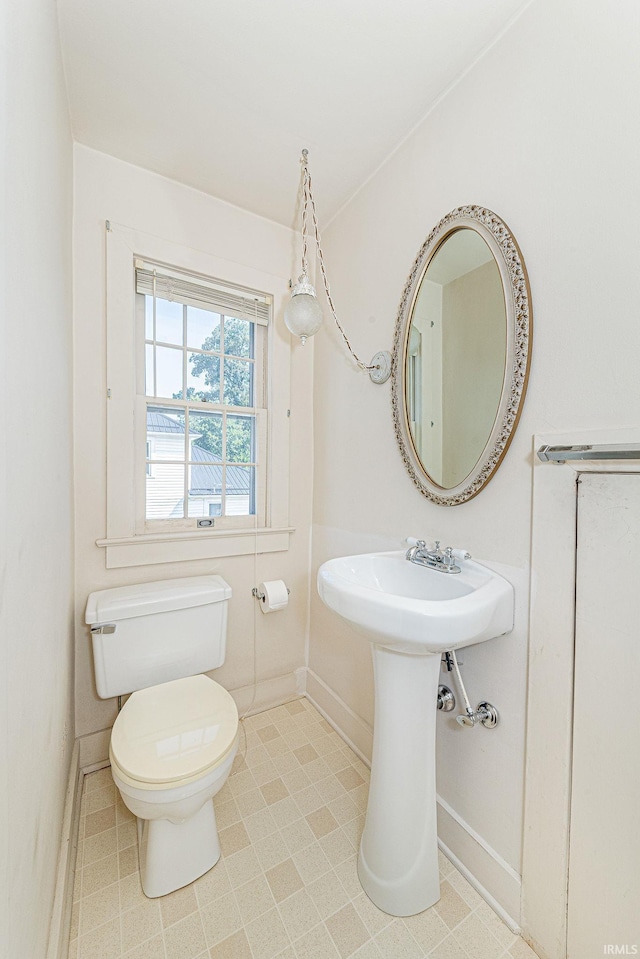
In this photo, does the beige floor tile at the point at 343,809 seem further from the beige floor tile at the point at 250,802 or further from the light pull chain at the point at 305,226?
the light pull chain at the point at 305,226

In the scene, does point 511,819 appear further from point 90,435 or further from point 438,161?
point 438,161

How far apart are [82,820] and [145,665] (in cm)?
53

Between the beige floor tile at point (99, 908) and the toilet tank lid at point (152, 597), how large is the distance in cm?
74

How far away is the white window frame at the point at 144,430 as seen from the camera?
1512 millimetres

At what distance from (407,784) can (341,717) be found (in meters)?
0.74

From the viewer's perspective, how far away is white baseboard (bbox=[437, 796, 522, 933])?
3.33 feet

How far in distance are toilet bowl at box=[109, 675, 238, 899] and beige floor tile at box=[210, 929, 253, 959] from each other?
0.64 feet

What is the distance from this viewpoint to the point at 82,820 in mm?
1319

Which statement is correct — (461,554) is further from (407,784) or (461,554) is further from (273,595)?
(273,595)

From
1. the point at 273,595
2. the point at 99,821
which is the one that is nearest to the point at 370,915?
the point at 99,821

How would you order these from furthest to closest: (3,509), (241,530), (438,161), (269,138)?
(241,530)
(269,138)
(438,161)
(3,509)

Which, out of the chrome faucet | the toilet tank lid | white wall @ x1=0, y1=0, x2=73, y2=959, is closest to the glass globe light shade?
white wall @ x1=0, y1=0, x2=73, y2=959

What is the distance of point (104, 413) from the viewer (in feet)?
4.93

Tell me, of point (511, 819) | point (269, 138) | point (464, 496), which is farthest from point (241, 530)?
point (269, 138)
